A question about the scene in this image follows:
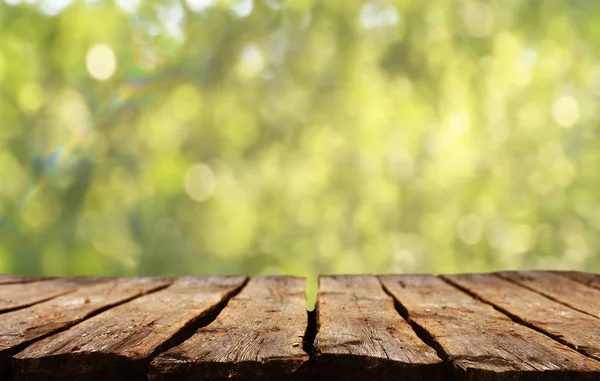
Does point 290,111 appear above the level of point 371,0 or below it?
below

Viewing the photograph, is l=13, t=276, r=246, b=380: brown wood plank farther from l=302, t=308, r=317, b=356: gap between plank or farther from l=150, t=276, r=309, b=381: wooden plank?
l=302, t=308, r=317, b=356: gap between plank

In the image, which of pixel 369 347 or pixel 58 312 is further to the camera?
pixel 58 312

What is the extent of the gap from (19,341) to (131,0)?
2.52 m

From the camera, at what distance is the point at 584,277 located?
5.48 ft

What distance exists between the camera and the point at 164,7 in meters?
3.05

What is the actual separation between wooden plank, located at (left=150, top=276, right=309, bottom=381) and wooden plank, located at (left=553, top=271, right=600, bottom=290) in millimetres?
880

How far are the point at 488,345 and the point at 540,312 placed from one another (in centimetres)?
35

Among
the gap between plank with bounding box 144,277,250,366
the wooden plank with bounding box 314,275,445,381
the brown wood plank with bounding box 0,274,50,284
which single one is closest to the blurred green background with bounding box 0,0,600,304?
the brown wood plank with bounding box 0,274,50,284

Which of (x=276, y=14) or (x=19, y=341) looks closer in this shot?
(x=19, y=341)

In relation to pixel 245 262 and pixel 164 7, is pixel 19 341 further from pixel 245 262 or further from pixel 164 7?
pixel 164 7

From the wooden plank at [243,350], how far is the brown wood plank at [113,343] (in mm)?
43

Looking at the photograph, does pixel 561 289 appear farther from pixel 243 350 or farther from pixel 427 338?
pixel 243 350

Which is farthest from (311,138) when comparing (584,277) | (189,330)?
(189,330)

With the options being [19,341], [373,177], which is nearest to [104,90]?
[373,177]
